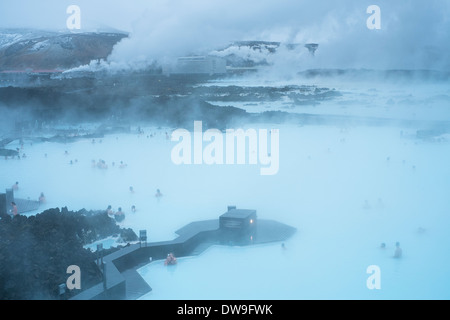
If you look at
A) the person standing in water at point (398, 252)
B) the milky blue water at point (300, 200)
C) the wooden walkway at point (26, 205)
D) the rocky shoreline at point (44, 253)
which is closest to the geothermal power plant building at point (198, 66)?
the milky blue water at point (300, 200)

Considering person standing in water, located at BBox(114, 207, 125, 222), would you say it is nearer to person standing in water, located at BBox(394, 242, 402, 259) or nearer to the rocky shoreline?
the rocky shoreline

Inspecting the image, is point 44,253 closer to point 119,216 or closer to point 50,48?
point 119,216

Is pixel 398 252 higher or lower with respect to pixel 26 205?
lower

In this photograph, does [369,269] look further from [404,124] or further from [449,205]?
[404,124]

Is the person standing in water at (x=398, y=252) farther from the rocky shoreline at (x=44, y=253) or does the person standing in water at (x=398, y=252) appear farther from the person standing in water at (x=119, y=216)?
the person standing in water at (x=119, y=216)

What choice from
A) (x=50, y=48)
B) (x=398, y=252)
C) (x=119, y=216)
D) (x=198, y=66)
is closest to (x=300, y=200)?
(x=398, y=252)

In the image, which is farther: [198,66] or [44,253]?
[198,66]

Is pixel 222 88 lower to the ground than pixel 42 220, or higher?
higher
